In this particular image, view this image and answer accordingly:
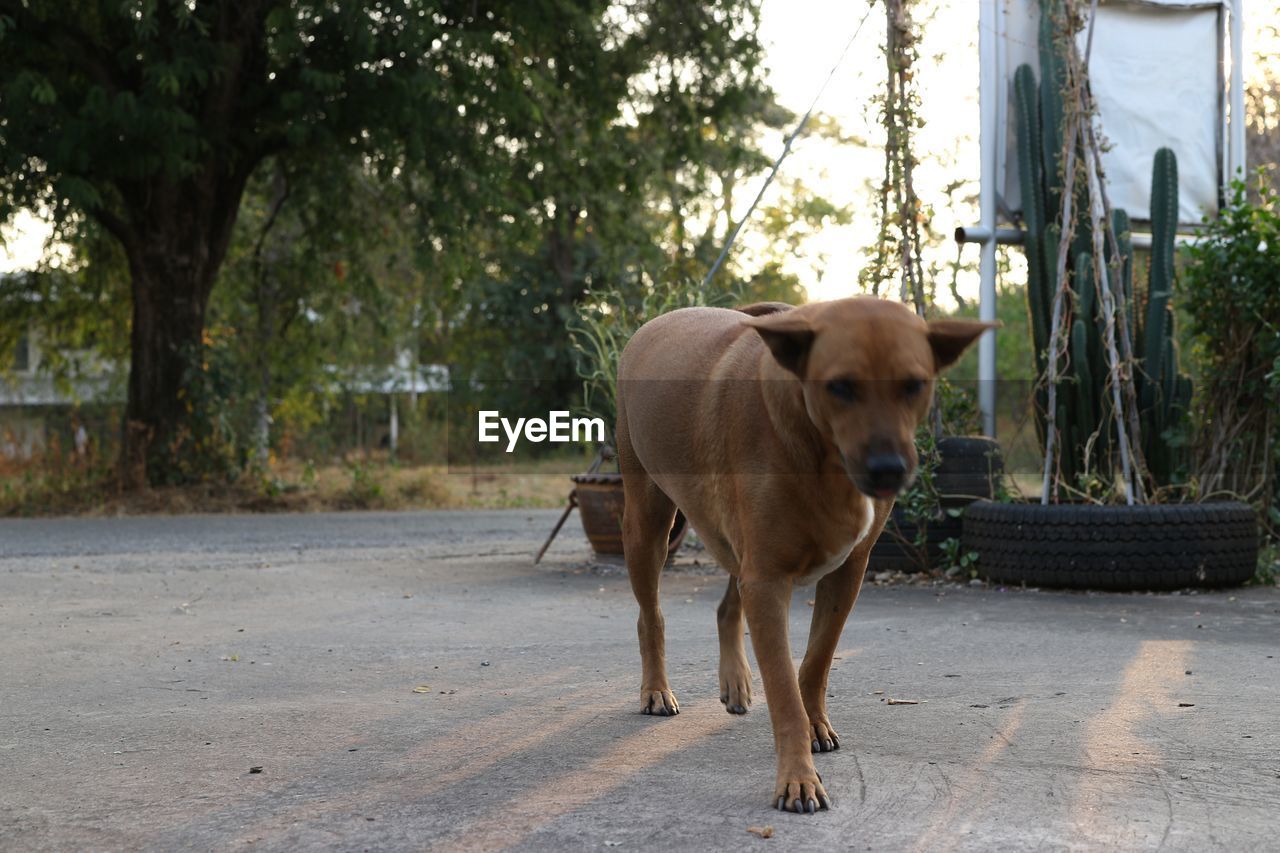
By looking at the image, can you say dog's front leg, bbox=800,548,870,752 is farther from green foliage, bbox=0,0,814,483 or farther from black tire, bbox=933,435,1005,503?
green foliage, bbox=0,0,814,483

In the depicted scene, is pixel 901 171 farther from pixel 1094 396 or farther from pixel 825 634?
pixel 825 634

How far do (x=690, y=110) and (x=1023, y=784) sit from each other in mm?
15309

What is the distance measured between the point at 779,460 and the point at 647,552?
3.74 ft

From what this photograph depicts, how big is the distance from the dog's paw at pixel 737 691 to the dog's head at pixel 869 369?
1.47m

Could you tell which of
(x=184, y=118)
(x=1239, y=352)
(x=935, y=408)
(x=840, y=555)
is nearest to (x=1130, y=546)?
(x=935, y=408)

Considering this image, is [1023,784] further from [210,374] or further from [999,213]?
[210,374]

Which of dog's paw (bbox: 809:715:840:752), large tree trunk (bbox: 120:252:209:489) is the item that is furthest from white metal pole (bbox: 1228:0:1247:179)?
large tree trunk (bbox: 120:252:209:489)

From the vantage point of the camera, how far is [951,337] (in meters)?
3.50

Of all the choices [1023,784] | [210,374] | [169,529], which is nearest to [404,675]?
[1023,784]

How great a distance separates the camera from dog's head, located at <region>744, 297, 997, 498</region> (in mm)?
3307

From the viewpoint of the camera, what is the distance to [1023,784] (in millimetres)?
3746

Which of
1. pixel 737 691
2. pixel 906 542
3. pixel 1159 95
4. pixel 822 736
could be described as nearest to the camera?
pixel 822 736

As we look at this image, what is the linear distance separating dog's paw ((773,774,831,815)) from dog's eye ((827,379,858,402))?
0.97m

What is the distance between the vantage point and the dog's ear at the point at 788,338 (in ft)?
11.3
